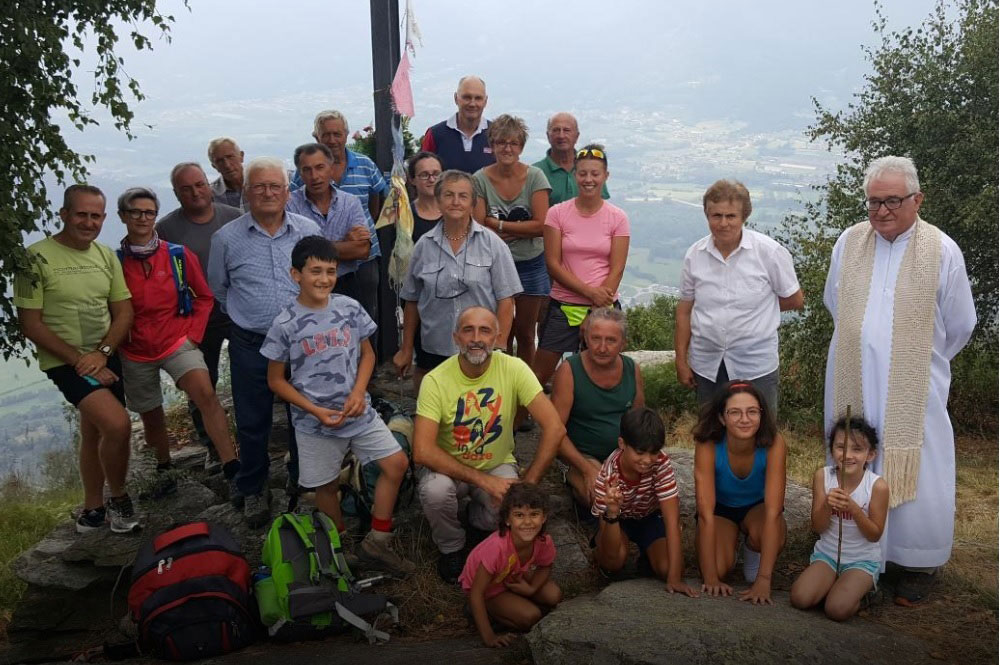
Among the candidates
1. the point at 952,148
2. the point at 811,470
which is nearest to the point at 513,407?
the point at 811,470

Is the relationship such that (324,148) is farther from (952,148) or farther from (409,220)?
(952,148)

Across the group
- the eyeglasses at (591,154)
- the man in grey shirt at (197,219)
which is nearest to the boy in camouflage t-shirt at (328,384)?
the man in grey shirt at (197,219)

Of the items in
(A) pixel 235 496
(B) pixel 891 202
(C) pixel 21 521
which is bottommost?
(C) pixel 21 521

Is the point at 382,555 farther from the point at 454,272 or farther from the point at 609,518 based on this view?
the point at 454,272

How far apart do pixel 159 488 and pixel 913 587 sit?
4440 mm

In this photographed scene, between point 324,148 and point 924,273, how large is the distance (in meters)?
3.41

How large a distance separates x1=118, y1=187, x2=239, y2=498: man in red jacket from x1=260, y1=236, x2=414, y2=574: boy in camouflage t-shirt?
30.4 inches

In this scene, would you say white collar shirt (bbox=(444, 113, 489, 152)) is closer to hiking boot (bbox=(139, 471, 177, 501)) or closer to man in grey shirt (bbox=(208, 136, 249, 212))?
man in grey shirt (bbox=(208, 136, 249, 212))

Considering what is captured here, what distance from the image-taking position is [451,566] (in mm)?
4977

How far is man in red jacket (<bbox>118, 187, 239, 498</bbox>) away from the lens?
206 inches

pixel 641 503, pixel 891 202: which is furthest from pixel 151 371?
pixel 891 202

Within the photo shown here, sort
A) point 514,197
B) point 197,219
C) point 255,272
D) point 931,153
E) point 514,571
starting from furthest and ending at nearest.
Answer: point 931,153 < point 514,197 < point 197,219 < point 255,272 < point 514,571

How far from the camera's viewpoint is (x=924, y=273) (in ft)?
14.5

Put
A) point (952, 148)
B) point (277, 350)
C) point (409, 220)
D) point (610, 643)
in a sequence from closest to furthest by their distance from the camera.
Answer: point (610, 643) < point (277, 350) < point (409, 220) < point (952, 148)
